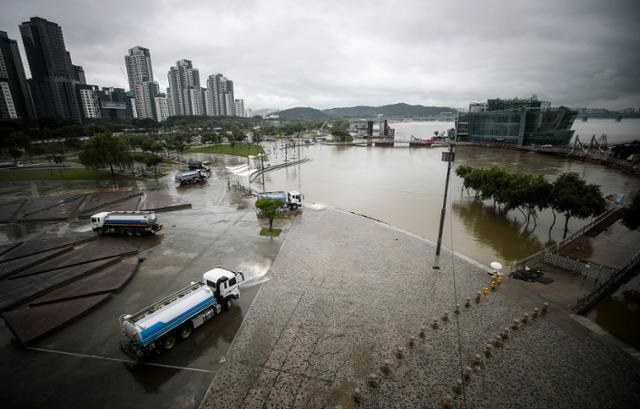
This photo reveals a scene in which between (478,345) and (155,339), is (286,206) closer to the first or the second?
(155,339)

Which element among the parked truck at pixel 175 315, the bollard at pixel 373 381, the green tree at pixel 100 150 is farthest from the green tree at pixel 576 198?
the green tree at pixel 100 150

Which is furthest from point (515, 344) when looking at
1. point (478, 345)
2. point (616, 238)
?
point (616, 238)

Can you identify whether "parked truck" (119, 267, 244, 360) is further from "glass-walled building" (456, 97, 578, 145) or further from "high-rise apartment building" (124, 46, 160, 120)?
"high-rise apartment building" (124, 46, 160, 120)

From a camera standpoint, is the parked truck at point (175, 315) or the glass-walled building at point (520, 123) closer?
the parked truck at point (175, 315)

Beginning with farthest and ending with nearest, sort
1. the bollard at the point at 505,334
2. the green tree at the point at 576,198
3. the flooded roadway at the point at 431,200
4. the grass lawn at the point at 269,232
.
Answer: the flooded roadway at the point at 431,200 → the grass lawn at the point at 269,232 → the green tree at the point at 576,198 → the bollard at the point at 505,334

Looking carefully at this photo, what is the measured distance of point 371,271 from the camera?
16.2m

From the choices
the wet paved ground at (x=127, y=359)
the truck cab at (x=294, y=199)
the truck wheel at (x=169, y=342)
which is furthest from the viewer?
the truck cab at (x=294, y=199)

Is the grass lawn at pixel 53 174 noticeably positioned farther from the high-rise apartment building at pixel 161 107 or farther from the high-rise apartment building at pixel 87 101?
the high-rise apartment building at pixel 161 107

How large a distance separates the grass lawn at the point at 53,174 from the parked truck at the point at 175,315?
137 feet

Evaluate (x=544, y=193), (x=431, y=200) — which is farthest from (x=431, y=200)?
(x=544, y=193)

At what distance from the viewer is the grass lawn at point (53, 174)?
141ft

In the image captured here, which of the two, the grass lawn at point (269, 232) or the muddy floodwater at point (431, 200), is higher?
the grass lawn at point (269, 232)

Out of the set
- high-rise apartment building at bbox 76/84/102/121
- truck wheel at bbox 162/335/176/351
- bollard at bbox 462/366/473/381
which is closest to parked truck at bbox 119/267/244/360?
truck wheel at bbox 162/335/176/351

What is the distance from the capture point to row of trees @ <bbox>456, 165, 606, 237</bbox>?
2014cm
